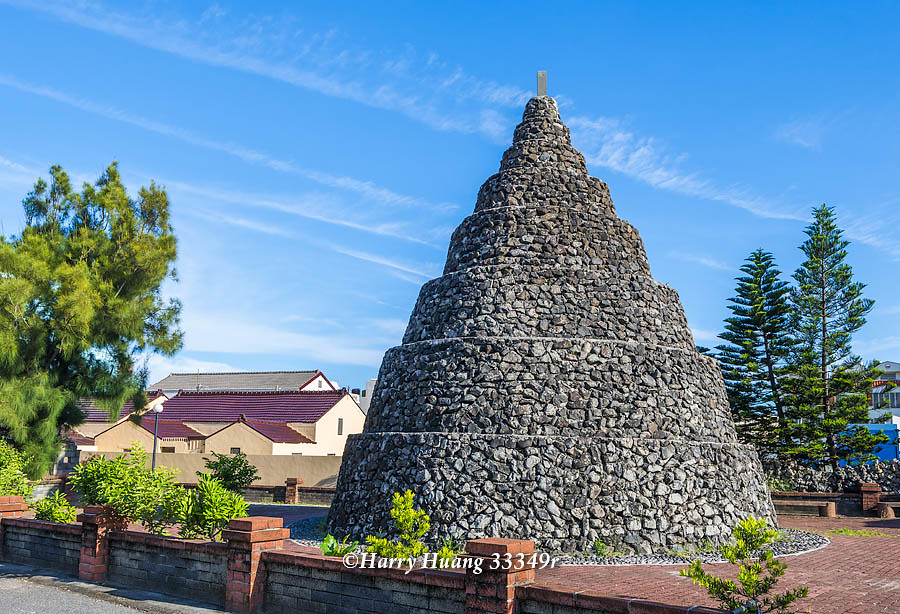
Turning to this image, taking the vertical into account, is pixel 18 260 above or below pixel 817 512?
above

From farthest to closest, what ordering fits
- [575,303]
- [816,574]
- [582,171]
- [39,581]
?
[582,171] < [575,303] < [39,581] < [816,574]

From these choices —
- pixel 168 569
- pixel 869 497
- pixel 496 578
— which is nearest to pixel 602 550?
pixel 496 578

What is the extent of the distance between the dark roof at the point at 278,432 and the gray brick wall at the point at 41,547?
17.0 metres

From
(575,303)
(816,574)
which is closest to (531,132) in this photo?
(575,303)

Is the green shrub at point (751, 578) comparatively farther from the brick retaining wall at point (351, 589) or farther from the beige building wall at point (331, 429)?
the beige building wall at point (331, 429)

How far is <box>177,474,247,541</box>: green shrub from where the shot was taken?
9273 mm

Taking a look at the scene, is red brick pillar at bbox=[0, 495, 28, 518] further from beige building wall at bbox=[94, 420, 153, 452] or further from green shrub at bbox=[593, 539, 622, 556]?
beige building wall at bbox=[94, 420, 153, 452]

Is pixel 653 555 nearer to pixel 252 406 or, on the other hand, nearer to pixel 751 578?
pixel 751 578

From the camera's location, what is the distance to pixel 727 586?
5.46 metres

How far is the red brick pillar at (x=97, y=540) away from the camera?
9.70m

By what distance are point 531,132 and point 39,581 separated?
1158 cm

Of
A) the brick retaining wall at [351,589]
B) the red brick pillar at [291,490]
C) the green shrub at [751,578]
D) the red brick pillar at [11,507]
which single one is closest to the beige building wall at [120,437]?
the red brick pillar at [291,490]

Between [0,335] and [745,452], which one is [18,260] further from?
[745,452]

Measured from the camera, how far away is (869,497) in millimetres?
18875
